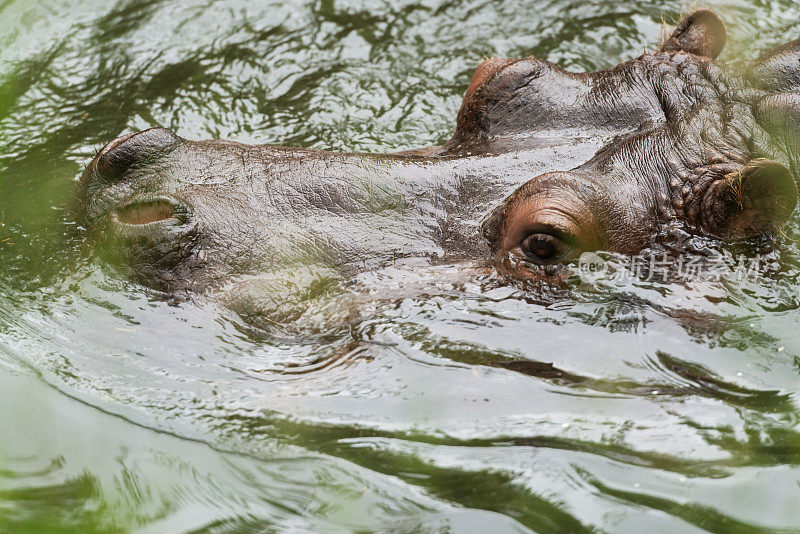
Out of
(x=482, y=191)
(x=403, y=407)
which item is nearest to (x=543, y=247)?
(x=482, y=191)

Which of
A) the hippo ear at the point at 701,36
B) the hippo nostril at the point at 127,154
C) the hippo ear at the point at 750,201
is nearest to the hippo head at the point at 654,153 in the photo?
the hippo ear at the point at 750,201

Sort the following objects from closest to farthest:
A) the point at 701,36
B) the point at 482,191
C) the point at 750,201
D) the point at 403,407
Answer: the point at 403,407 → the point at 750,201 → the point at 482,191 → the point at 701,36

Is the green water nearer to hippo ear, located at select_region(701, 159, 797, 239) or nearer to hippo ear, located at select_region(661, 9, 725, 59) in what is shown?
hippo ear, located at select_region(701, 159, 797, 239)

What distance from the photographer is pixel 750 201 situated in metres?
4.04

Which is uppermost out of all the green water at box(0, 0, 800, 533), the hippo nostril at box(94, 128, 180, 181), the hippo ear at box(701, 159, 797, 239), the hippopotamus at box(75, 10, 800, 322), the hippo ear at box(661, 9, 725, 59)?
the hippo nostril at box(94, 128, 180, 181)

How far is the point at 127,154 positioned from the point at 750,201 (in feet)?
9.33

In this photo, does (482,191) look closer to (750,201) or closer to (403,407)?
(403,407)

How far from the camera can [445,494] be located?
350 cm

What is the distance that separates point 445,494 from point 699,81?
2520 millimetres

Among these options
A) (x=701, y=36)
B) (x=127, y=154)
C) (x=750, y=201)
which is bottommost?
(x=750, y=201)

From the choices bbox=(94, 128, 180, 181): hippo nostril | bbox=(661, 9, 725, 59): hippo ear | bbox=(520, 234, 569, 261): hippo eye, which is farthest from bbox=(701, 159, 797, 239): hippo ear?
bbox=(94, 128, 180, 181): hippo nostril

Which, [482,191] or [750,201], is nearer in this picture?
[750,201]

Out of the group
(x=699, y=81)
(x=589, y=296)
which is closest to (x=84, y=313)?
(x=589, y=296)

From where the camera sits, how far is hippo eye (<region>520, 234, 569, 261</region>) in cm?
385
